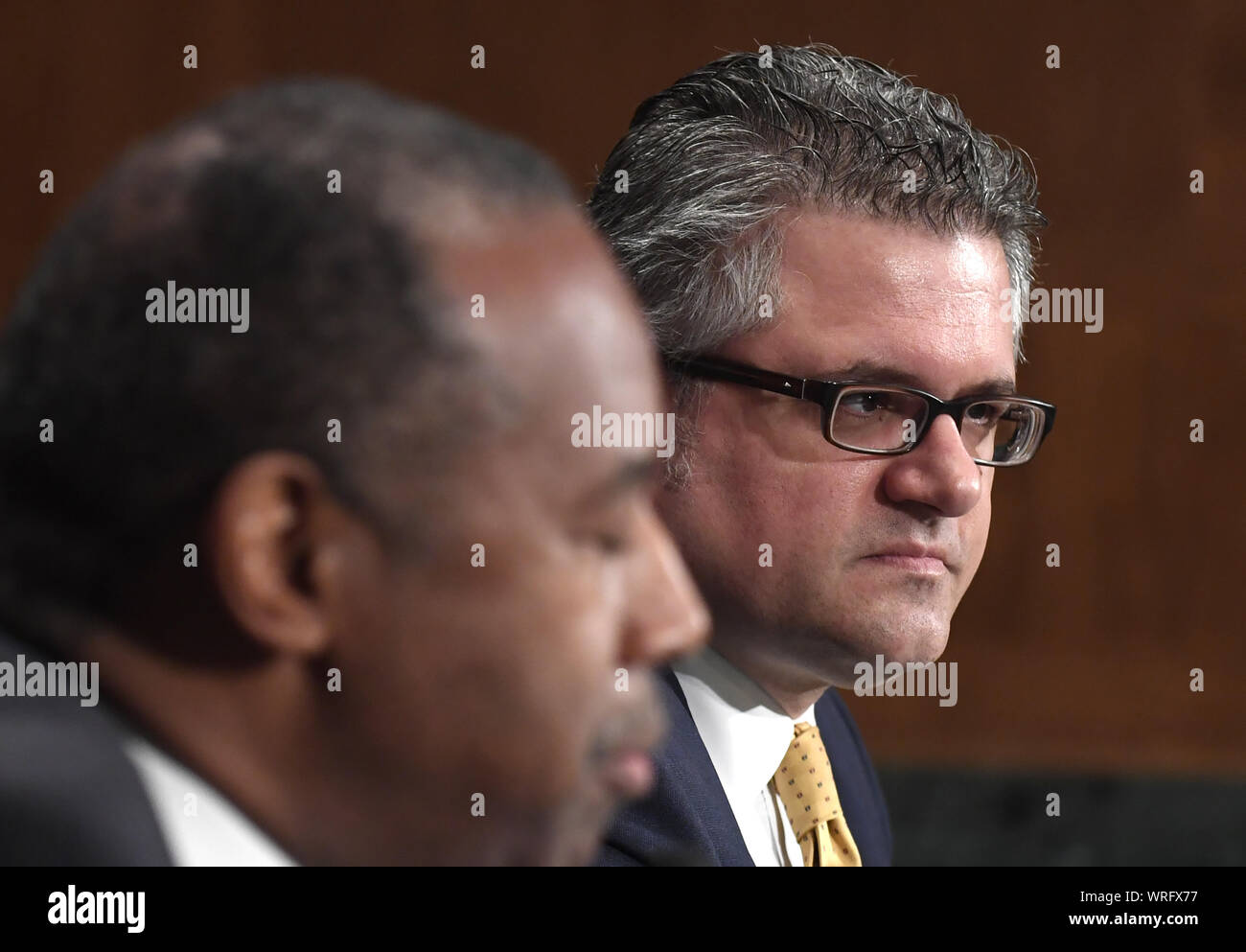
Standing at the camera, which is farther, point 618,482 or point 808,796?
point 808,796

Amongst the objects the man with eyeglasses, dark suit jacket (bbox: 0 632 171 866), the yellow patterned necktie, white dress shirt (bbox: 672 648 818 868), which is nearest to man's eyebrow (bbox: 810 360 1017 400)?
the man with eyeglasses

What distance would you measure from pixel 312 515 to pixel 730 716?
37.2 inches

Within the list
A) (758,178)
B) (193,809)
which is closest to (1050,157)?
(758,178)

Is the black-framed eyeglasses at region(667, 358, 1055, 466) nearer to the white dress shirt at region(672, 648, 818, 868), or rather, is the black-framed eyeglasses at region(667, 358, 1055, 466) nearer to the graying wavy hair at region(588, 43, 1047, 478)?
the graying wavy hair at region(588, 43, 1047, 478)

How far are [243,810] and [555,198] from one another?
0.27 m

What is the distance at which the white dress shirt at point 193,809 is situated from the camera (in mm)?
535

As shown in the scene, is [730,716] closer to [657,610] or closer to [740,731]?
[740,731]

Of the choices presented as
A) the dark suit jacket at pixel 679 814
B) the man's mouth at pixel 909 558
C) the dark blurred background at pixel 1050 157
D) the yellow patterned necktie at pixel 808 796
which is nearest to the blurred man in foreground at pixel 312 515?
the dark suit jacket at pixel 679 814

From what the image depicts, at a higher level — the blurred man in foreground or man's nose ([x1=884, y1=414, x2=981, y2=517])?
man's nose ([x1=884, y1=414, x2=981, y2=517])

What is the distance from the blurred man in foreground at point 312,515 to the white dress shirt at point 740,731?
2.81 ft

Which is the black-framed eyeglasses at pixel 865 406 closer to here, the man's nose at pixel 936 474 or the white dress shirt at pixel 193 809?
the man's nose at pixel 936 474

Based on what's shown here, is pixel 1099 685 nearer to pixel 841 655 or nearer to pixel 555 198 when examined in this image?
pixel 841 655

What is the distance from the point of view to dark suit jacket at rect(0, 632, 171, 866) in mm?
530

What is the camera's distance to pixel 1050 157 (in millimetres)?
3271
